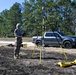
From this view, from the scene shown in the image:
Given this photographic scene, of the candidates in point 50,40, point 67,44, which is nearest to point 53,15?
point 50,40

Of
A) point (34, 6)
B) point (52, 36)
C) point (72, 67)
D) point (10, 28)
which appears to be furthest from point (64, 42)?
point (10, 28)

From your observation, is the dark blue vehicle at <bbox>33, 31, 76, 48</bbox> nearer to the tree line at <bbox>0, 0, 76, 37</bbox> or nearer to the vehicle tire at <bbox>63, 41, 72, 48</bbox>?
the vehicle tire at <bbox>63, 41, 72, 48</bbox>

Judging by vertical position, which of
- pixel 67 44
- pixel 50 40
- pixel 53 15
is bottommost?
pixel 67 44

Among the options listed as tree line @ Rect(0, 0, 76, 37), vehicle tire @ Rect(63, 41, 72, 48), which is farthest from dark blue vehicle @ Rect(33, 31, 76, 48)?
tree line @ Rect(0, 0, 76, 37)

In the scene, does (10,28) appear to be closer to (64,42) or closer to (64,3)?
(64,3)

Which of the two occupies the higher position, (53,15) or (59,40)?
(53,15)

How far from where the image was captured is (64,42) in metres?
27.3

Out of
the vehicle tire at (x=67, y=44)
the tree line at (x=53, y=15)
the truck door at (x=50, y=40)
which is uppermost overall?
the tree line at (x=53, y=15)

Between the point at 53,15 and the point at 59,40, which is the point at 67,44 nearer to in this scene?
the point at 59,40

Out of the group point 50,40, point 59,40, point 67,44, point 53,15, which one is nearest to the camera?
point 67,44

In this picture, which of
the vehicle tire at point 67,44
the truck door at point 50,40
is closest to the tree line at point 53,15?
the truck door at point 50,40

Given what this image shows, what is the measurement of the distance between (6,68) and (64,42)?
15.7 metres

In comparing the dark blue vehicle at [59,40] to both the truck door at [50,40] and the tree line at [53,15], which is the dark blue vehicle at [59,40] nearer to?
the truck door at [50,40]

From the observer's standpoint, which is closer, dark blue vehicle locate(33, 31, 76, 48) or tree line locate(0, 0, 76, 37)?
dark blue vehicle locate(33, 31, 76, 48)
